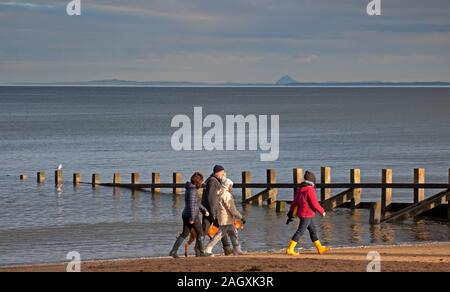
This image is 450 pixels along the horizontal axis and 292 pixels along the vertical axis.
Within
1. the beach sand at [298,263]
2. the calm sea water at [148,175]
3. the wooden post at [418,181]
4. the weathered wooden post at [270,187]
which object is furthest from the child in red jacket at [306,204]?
the weathered wooden post at [270,187]

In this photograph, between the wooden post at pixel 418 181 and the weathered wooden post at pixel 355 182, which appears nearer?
the wooden post at pixel 418 181

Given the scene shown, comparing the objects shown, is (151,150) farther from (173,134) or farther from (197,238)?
(197,238)

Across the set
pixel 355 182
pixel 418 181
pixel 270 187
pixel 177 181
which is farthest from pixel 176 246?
pixel 177 181

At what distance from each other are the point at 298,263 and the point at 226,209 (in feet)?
7.81

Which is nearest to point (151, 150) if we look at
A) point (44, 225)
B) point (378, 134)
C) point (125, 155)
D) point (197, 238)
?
point (125, 155)

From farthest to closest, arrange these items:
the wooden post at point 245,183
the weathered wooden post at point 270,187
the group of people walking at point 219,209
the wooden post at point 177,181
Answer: the wooden post at point 177,181 < the wooden post at point 245,183 < the weathered wooden post at point 270,187 < the group of people walking at point 219,209

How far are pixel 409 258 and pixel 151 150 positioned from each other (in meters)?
54.1

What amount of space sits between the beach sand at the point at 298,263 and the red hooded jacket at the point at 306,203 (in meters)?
0.86

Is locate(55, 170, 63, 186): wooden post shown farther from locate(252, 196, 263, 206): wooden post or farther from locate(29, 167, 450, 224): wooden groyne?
locate(252, 196, 263, 206): wooden post

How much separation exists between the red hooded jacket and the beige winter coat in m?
1.16

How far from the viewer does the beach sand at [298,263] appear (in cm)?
1752

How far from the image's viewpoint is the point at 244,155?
64125 mm

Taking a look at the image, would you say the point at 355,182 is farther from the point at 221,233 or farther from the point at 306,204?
the point at 221,233

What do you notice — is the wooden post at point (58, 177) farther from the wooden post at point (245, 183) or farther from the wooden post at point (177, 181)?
the wooden post at point (245, 183)
